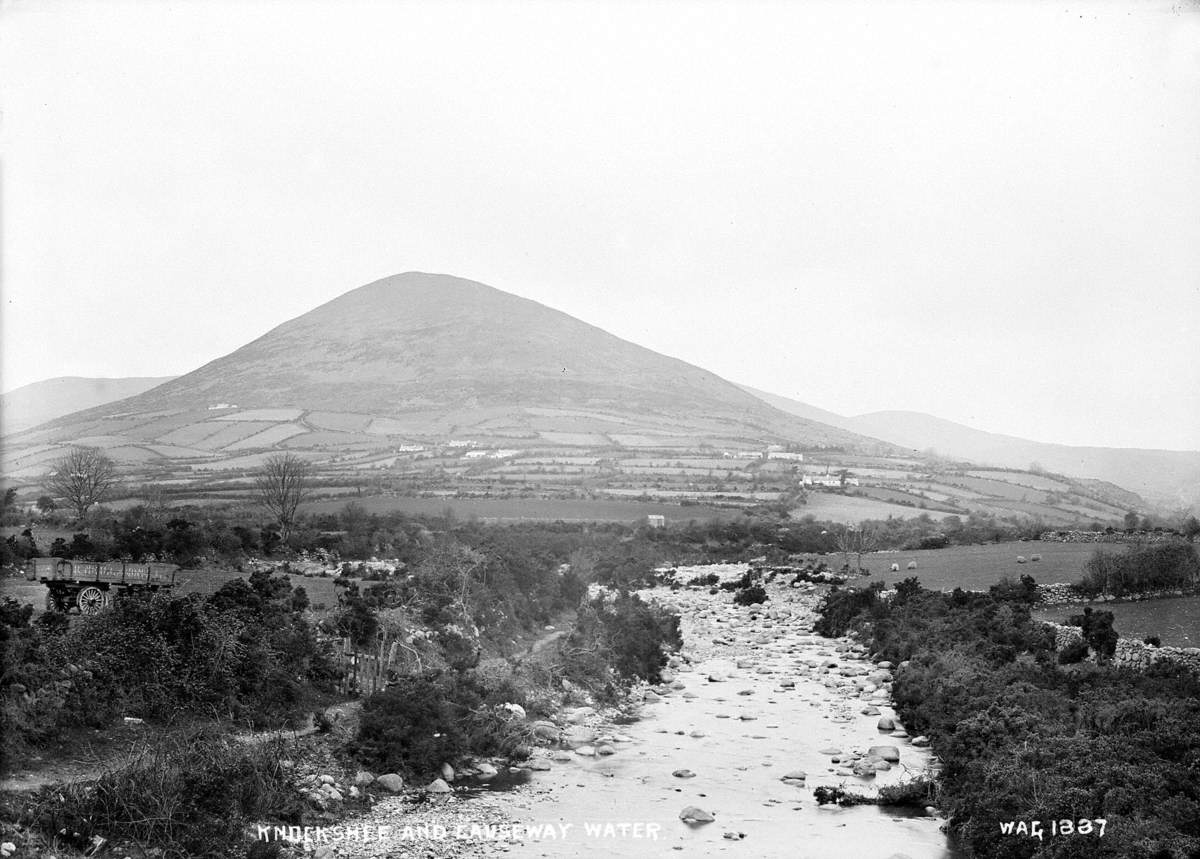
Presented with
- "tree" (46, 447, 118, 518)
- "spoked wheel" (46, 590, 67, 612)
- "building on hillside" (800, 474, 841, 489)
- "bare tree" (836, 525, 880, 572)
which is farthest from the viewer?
"building on hillside" (800, 474, 841, 489)

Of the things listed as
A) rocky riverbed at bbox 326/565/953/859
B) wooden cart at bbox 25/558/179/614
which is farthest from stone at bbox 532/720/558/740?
wooden cart at bbox 25/558/179/614

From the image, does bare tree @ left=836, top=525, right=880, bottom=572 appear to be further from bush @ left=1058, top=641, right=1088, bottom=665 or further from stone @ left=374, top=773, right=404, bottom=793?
stone @ left=374, top=773, right=404, bottom=793

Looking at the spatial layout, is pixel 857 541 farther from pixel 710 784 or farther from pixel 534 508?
pixel 710 784

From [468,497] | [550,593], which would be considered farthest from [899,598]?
[468,497]

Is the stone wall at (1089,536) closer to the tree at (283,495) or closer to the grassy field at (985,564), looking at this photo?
the grassy field at (985,564)

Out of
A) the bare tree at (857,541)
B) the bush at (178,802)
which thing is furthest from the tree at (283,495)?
the bare tree at (857,541)

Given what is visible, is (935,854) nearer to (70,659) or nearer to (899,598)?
(70,659)
